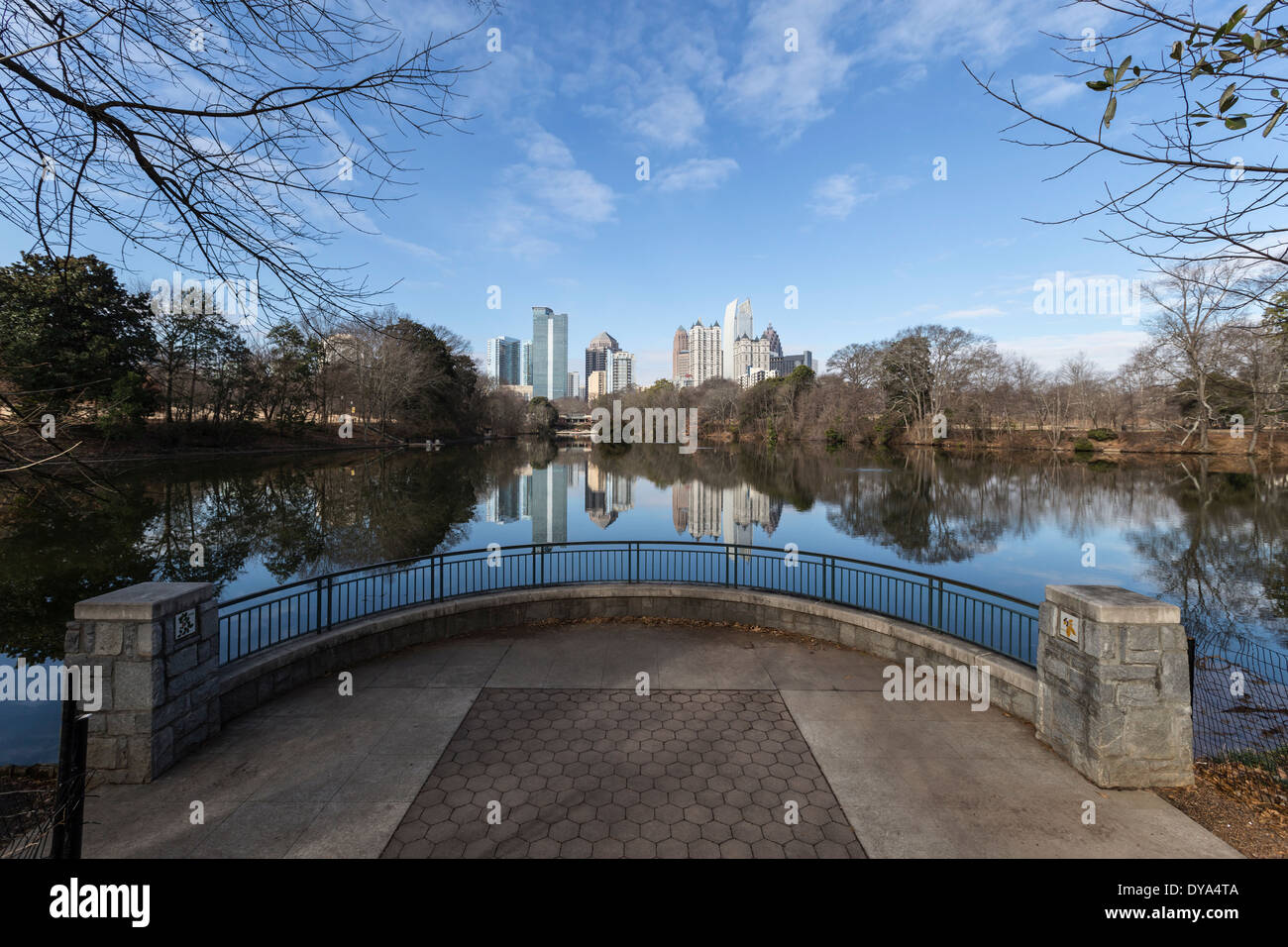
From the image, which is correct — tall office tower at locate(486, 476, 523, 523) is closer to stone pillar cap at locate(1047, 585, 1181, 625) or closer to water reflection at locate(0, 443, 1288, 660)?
water reflection at locate(0, 443, 1288, 660)

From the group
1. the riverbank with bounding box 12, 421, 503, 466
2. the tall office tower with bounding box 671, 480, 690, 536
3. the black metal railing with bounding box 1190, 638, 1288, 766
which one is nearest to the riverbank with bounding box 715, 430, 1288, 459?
the tall office tower with bounding box 671, 480, 690, 536

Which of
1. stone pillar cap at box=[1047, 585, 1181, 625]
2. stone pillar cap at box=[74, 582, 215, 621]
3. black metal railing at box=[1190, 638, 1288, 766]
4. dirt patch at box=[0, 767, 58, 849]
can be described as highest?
stone pillar cap at box=[74, 582, 215, 621]

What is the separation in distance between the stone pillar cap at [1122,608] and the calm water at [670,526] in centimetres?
736

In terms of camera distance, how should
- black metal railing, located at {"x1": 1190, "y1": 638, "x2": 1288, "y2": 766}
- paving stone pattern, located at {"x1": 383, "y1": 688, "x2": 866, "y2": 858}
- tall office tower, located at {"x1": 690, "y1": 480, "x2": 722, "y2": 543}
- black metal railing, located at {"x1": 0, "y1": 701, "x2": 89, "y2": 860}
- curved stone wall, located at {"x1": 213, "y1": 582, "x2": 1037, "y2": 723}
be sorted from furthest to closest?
1. tall office tower, located at {"x1": 690, "y1": 480, "x2": 722, "y2": 543}
2. black metal railing, located at {"x1": 1190, "y1": 638, "x2": 1288, "y2": 766}
3. curved stone wall, located at {"x1": 213, "y1": 582, "x2": 1037, "y2": 723}
4. paving stone pattern, located at {"x1": 383, "y1": 688, "x2": 866, "y2": 858}
5. black metal railing, located at {"x1": 0, "y1": 701, "x2": 89, "y2": 860}

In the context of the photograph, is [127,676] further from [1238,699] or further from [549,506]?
[549,506]

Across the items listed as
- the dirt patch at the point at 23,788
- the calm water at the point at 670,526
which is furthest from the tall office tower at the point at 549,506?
the dirt patch at the point at 23,788

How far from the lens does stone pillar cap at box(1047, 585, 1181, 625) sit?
4344 mm

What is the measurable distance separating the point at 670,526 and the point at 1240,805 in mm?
19720

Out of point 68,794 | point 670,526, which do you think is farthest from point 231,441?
point 68,794

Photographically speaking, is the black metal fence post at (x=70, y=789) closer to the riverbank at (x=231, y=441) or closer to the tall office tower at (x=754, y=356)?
the riverbank at (x=231, y=441)

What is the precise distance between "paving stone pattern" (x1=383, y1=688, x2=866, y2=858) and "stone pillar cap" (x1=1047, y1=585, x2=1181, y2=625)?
8.65 ft

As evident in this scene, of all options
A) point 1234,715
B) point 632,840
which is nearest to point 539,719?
point 632,840

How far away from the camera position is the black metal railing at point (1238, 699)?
667 centimetres

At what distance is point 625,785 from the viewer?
175 inches
